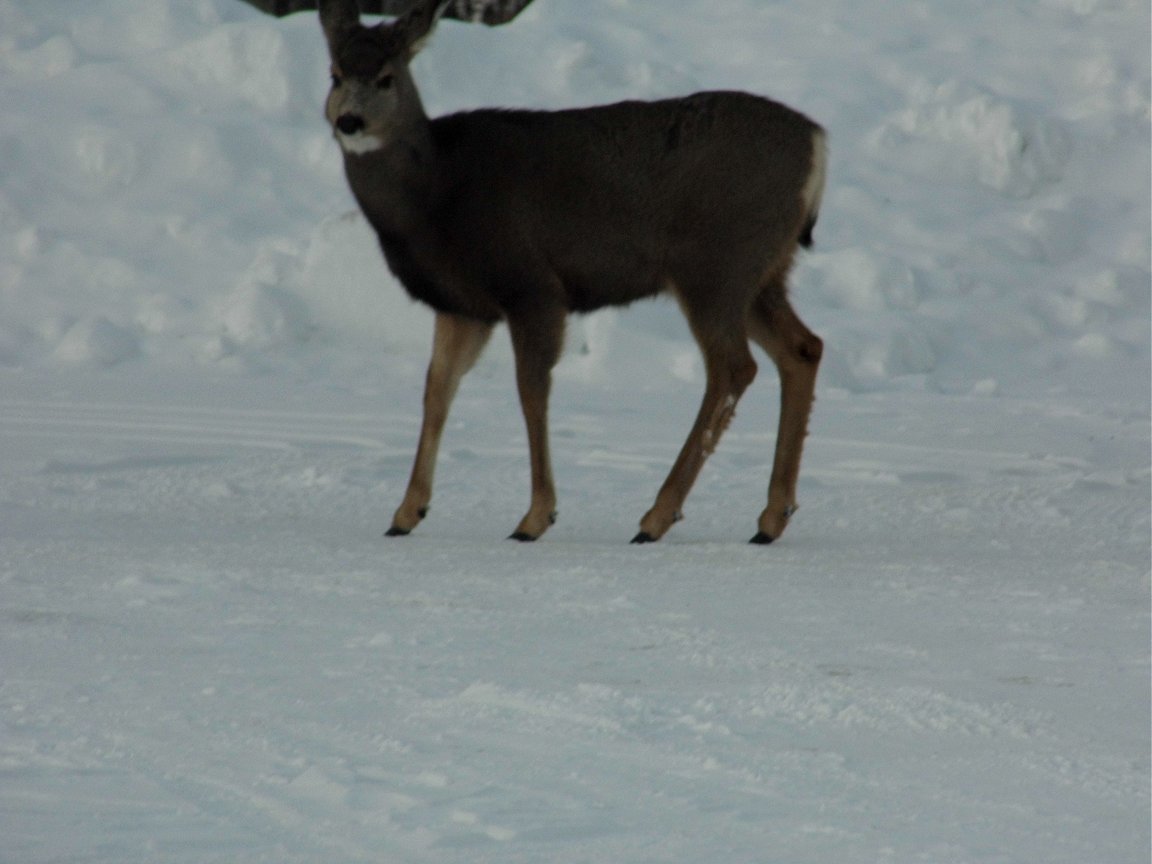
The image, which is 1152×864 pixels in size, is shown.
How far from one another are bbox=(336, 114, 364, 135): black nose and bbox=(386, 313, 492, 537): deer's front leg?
755 mm

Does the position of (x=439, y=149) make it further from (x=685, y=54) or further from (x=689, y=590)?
(x=685, y=54)

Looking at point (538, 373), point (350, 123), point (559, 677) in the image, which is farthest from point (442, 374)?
point (559, 677)

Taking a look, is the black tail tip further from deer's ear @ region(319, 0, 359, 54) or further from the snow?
deer's ear @ region(319, 0, 359, 54)

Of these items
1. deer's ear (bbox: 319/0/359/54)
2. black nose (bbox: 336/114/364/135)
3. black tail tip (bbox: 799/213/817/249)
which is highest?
deer's ear (bbox: 319/0/359/54)

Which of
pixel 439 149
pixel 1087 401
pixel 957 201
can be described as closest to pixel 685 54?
pixel 957 201

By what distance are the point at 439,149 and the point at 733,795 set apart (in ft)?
13.0

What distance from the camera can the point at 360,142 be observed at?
6.79 metres

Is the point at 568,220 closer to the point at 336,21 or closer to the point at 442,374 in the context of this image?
the point at 442,374

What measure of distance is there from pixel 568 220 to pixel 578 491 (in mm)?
1454

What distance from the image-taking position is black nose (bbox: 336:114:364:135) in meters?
6.63

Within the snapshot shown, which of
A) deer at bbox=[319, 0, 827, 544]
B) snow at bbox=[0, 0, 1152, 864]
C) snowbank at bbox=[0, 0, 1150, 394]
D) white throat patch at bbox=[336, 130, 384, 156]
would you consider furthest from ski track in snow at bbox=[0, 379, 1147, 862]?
snowbank at bbox=[0, 0, 1150, 394]

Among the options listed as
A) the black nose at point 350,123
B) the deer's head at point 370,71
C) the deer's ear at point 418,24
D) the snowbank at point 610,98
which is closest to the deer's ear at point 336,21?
the deer's head at point 370,71

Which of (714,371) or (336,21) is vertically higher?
(336,21)

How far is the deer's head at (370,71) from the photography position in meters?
6.65
